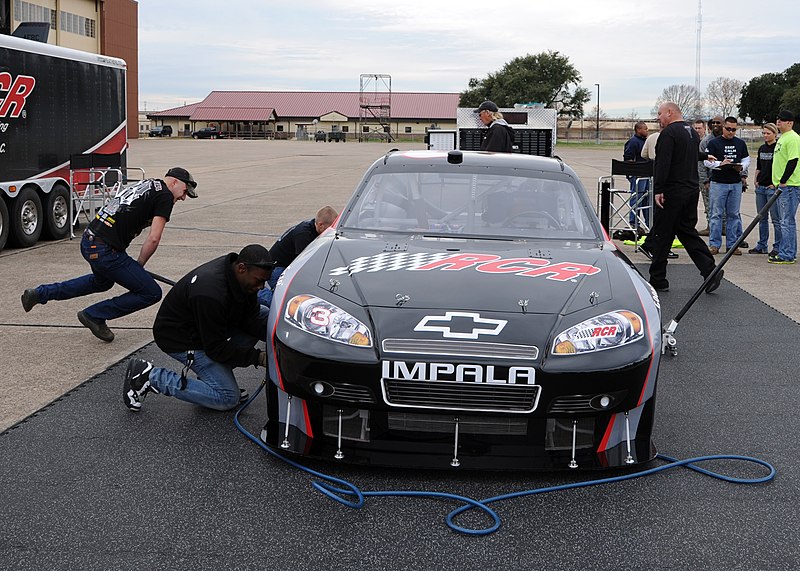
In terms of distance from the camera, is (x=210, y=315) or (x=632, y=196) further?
(x=632, y=196)

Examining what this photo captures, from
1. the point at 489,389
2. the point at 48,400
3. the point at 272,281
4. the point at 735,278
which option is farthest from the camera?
the point at 735,278

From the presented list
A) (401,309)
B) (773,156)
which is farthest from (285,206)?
(401,309)

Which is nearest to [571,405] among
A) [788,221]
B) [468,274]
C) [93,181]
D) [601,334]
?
[601,334]

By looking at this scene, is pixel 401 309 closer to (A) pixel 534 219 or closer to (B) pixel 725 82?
(A) pixel 534 219

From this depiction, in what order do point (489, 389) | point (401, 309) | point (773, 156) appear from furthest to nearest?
point (773, 156)
point (401, 309)
point (489, 389)

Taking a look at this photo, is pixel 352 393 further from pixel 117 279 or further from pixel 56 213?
pixel 56 213

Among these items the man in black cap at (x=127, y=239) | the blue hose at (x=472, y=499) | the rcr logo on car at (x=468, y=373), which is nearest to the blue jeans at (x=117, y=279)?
the man in black cap at (x=127, y=239)

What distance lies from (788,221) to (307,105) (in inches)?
4910

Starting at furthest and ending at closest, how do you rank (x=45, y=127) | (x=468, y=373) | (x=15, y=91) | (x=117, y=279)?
(x=45, y=127)
(x=15, y=91)
(x=117, y=279)
(x=468, y=373)

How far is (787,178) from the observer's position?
38.3 ft

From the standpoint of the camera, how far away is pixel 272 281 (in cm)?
766

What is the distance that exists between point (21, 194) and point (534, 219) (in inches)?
364

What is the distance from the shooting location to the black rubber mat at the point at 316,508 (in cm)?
362

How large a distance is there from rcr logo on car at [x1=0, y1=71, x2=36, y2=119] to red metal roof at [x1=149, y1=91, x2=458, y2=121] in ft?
375
